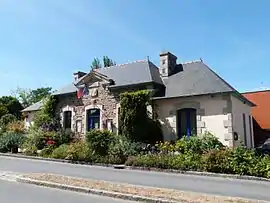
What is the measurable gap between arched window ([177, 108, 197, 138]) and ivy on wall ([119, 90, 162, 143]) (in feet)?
3.84

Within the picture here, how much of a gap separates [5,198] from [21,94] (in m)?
47.3

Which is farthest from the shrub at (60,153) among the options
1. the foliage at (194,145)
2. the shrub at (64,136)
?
the foliage at (194,145)

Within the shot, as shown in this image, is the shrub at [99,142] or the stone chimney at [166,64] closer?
the shrub at [99,142]

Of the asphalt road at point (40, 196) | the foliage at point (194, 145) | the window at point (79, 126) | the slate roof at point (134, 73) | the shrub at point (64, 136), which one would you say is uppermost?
the slate roof at point (134, 73)

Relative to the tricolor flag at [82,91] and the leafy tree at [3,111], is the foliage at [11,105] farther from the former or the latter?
the tricolor flag at [82,91]

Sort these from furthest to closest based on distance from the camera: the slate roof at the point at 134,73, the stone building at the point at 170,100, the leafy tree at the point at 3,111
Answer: the leafy tree at the point at 3,111 < the slate roof at the point at 134,73 < the stone building at the point at 170,100

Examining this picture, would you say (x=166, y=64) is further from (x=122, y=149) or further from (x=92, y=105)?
(x=122, y=149)

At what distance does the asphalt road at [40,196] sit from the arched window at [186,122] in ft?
34.3

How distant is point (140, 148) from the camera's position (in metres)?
15.9

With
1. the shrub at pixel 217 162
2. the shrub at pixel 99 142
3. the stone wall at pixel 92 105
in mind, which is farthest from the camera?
the stone wall at pixel 92 105

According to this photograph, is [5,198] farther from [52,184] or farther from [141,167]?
[141,167]

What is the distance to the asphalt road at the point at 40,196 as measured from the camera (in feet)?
22.9

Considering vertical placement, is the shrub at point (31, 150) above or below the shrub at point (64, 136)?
below

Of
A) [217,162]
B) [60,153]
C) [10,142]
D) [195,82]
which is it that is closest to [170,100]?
[195,82]
